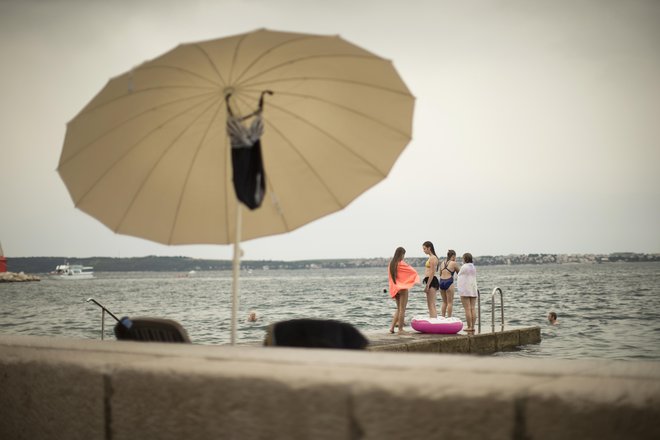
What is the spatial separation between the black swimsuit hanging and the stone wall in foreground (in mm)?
1248

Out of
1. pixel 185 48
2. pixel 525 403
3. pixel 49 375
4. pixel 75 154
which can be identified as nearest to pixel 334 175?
pixel 185 48

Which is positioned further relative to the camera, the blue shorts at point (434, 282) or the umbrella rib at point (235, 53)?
the blue shorts at point (434, 282)

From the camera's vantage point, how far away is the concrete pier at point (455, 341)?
13408 millimetres

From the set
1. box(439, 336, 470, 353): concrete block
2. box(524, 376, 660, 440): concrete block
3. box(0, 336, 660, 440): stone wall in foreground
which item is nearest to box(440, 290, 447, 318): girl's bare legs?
box(439, 336, 470, 353): concrete block

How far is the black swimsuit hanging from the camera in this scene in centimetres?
439

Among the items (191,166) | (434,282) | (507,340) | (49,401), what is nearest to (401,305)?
(434,282)

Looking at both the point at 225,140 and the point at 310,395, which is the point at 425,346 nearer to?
the point at 225,140

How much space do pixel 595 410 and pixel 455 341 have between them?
42.8 ft

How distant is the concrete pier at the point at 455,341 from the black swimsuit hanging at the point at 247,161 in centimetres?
784

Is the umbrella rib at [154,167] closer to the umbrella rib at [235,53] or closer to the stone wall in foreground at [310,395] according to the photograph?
the umbrella rib at [235,53]

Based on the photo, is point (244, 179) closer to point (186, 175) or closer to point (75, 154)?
point (186, 175)

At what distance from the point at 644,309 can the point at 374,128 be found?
4007 cm

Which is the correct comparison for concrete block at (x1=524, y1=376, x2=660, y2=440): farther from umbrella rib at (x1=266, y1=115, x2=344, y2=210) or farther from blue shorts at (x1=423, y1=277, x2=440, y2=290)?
blue shorts at (x1=423, y1=277, x2=440, y2=290)

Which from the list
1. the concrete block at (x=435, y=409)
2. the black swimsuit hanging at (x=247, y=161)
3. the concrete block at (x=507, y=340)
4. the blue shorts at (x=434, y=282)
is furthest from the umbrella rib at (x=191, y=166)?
the concrete block at (x=507, y=340)
